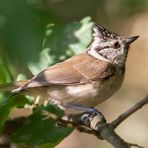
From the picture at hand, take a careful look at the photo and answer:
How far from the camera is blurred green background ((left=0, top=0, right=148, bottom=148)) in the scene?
111cm

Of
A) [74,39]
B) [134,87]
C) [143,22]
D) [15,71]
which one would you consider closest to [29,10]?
[74,39]

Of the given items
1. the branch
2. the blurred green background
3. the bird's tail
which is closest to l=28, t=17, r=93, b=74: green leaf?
the blurred green background

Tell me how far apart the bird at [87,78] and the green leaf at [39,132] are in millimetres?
476

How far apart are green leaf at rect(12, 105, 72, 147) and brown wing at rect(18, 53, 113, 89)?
2.12 ft

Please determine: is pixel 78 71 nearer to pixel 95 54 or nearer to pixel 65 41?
pixel 95 54

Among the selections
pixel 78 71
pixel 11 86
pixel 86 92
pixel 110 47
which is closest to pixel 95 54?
pixel 110 47

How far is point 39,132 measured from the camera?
105 inches

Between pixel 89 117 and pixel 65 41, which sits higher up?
pixel 65 41

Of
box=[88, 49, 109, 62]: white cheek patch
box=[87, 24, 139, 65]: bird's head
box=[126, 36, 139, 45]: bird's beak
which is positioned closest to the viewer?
box=[126, 36, 139, 45]: bird's beak

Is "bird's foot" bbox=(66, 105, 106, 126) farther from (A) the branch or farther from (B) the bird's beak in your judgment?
(B) the bird's beak

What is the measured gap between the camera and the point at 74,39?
278 centimetres

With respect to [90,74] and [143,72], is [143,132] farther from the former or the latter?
[90,74]

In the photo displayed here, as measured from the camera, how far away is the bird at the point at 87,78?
3.49 metres

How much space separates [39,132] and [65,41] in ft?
1.68
